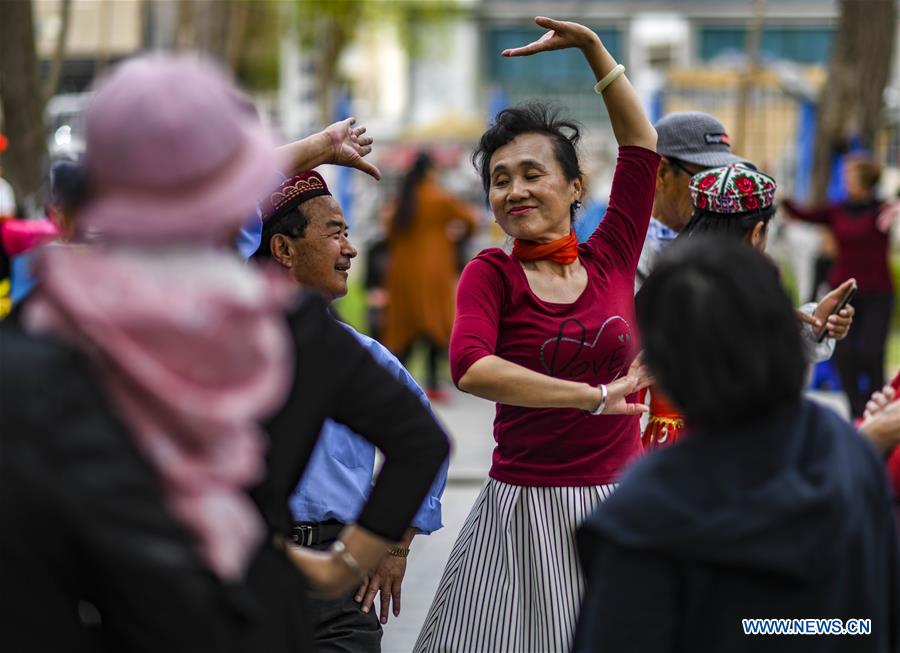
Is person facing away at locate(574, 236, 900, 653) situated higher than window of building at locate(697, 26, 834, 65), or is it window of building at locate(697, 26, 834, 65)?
person facing away at locate(574, 236, 900, 653)

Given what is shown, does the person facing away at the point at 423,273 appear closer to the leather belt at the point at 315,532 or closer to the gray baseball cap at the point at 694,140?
the gray baseball cap at the point at 694,140

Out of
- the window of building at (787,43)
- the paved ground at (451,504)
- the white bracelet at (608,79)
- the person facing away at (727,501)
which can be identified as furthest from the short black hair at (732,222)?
the window of building at (787,43)

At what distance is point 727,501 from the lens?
207 centimetres

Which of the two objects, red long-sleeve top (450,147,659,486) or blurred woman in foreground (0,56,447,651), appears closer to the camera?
blurred woman in foreground (0,56,447,651)

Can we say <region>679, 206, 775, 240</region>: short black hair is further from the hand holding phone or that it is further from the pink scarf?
the pink scarf

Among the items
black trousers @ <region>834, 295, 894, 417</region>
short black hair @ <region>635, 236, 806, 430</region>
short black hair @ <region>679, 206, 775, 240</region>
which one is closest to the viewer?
short black hair @ <region>635, 236, 806, 430</region>

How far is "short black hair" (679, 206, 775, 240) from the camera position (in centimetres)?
398

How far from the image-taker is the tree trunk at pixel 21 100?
480 inches

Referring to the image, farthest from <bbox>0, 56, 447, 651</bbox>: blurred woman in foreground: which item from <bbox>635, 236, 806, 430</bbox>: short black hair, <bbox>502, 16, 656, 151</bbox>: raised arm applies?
<bbox>502, 16, 656, 151</bbox>: raised arm

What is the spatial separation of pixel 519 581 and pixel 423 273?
8.89 metres

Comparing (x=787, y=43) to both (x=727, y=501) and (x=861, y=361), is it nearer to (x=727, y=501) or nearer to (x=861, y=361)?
(x=861, y=361)

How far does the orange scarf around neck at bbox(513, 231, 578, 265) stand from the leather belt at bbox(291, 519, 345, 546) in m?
0.83

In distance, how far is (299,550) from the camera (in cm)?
246

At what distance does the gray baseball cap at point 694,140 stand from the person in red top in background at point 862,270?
530cm
